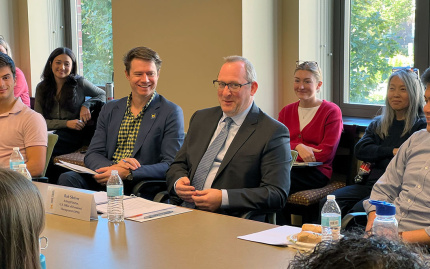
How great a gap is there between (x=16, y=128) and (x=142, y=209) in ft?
5.55

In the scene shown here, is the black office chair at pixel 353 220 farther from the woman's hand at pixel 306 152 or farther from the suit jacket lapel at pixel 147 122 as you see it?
the suit jacket lapel at pixel 147 122

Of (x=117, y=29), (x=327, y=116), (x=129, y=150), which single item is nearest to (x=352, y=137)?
(x=327, y=116)

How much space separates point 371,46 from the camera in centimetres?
518

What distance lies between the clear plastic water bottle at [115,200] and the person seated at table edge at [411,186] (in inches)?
47.2

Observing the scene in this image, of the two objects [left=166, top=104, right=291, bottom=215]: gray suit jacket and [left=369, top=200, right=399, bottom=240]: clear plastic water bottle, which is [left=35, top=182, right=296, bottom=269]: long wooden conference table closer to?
[left=369, top=200, right=399, bottom=240]: clear plastic water bottle

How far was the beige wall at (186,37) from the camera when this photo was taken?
206 inches

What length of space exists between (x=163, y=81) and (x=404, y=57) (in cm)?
224

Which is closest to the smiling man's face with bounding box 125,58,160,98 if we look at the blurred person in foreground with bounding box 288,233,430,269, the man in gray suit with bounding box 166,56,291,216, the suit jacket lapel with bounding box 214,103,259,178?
the man in gray suit with bounding box 166,56,291,216

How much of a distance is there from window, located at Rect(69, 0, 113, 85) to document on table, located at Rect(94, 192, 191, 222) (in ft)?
14.7

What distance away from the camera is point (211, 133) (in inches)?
141

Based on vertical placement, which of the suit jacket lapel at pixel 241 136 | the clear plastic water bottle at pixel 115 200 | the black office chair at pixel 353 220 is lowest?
the black office chair at pixel 353 220

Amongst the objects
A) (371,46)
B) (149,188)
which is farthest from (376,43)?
(149,188)

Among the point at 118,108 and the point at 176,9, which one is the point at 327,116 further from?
the point at 176,9

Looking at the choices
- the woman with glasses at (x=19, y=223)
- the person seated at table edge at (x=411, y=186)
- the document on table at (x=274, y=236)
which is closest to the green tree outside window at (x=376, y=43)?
the person seated at table edge at (x=411, y=186)
